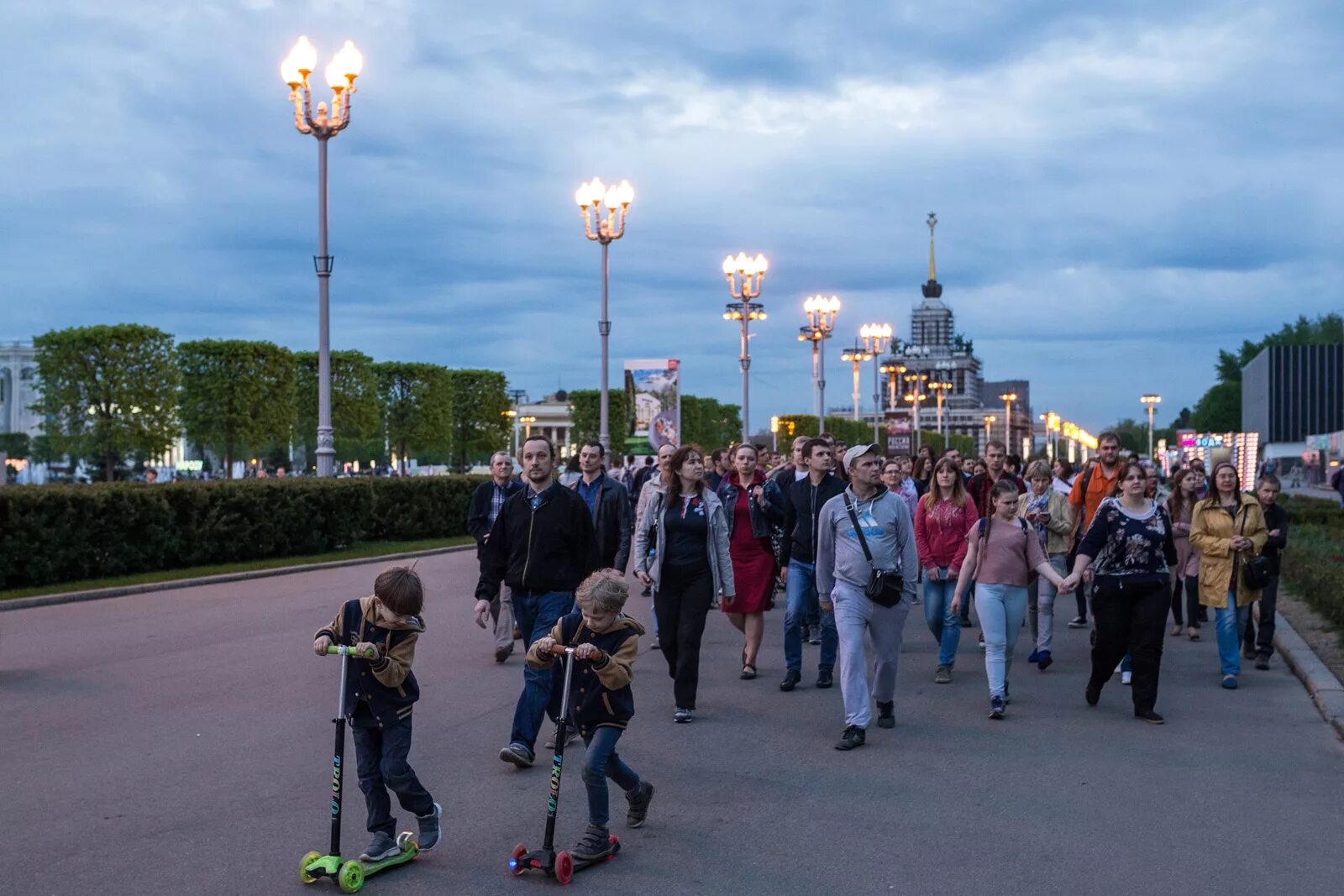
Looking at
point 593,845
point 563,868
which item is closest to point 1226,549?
point 593,845

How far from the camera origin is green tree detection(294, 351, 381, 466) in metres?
56.9

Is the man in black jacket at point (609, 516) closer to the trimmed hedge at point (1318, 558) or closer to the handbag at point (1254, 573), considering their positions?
the handbag at point (1254, 573)

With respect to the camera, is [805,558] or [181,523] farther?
[181,523]

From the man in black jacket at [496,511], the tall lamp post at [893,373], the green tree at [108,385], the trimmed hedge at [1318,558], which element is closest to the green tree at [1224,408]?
the tall lamp post at [893,373]

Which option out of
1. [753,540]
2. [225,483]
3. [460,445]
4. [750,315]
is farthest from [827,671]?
[460,445]

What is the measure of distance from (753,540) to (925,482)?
8.12 meters

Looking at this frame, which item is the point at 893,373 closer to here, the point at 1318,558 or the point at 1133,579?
the point at 1318,558

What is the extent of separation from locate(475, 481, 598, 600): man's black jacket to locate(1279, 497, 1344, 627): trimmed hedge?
8393mm

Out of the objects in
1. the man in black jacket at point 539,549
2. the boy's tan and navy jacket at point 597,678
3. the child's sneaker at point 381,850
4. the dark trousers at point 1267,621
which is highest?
the man in black jacket at point 539,549

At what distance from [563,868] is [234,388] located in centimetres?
4861

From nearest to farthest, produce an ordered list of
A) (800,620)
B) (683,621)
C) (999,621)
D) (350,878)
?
(350,878) < (683,621) < (999,621) < (800,620)

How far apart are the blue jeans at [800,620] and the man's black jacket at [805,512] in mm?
114

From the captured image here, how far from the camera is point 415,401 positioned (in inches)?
2356

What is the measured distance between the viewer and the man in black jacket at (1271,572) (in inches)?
427
